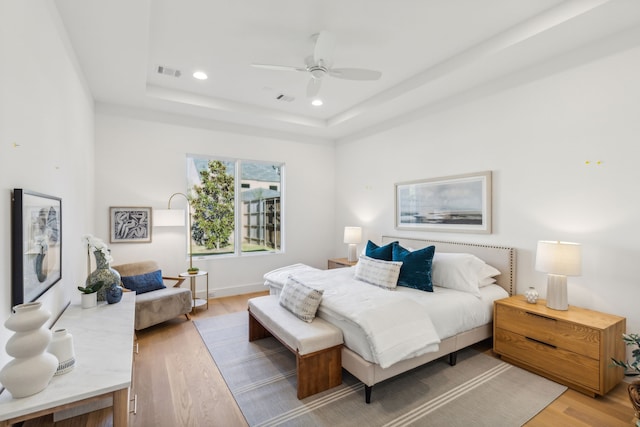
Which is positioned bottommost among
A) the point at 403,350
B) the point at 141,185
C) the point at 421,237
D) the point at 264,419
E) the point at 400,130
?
the point at 264,419

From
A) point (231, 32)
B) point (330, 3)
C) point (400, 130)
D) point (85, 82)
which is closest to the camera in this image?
point (330, 3)

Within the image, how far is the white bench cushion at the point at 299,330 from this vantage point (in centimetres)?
232

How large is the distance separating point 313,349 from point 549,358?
197 cm

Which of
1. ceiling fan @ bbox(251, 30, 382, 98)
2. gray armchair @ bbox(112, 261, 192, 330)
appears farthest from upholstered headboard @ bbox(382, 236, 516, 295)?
gray armchair @ bbox(112, 261, 192, 330)

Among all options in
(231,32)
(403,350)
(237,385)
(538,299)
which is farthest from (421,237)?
(231,32)

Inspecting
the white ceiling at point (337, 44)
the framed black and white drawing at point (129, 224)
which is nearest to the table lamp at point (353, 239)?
the white ceiling at point (337, 44)

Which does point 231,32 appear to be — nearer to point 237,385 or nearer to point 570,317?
point 237,385

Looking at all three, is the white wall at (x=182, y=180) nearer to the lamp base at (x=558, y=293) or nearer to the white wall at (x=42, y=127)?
the white wall at (x=42, y=127)

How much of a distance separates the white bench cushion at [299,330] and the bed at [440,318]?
0.10 metres

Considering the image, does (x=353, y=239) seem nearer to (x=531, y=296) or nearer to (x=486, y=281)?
(x=486, y=281)

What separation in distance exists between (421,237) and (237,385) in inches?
116

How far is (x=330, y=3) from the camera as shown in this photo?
2.41 m

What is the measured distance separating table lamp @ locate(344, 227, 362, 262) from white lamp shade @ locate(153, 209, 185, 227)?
8.41ft

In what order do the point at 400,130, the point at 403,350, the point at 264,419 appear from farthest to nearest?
the point at 400,130, the point at 403,350, the point at 264,419
